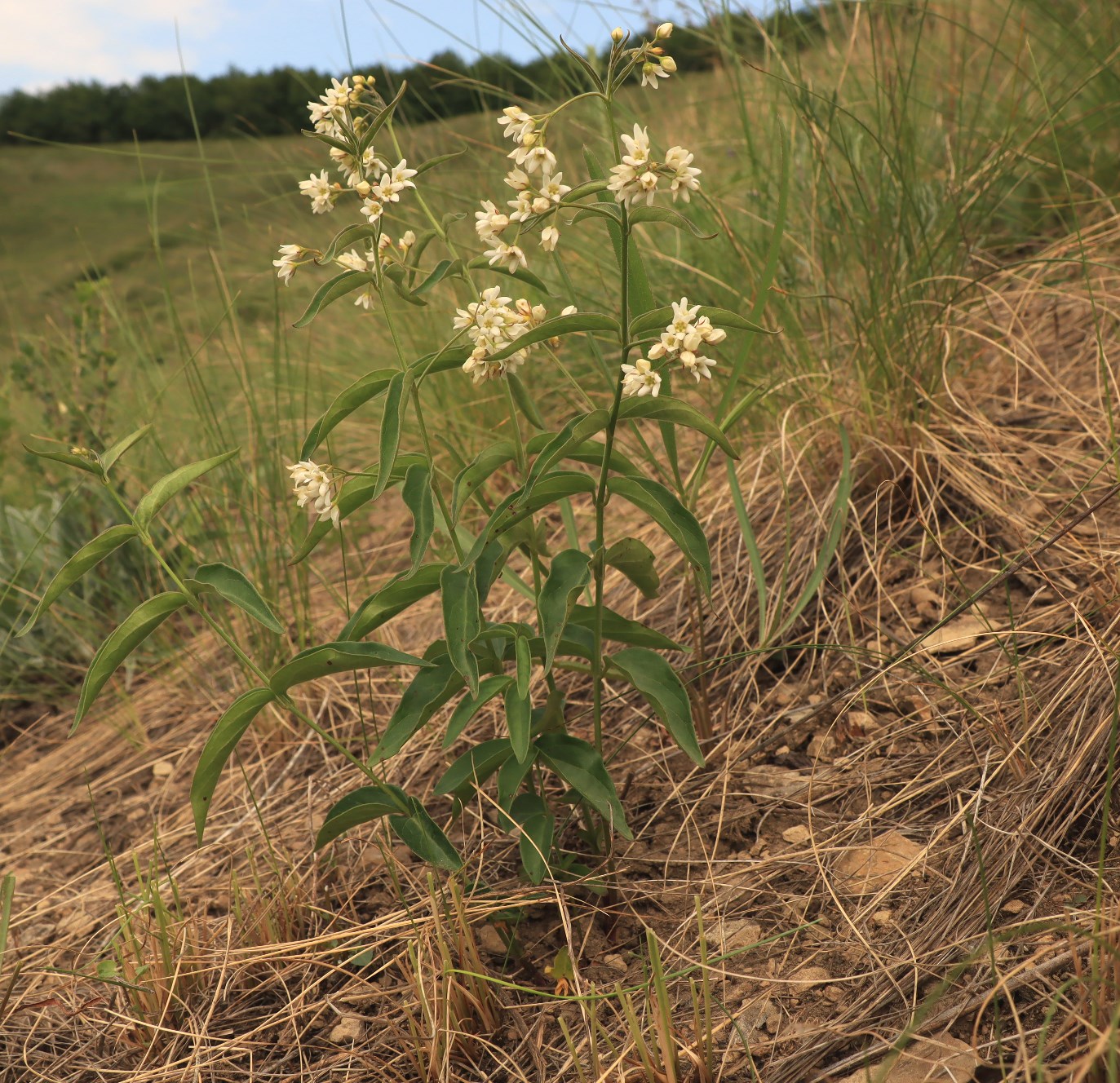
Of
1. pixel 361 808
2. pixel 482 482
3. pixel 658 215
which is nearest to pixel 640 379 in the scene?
pixel 658 215

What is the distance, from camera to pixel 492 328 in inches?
46.1

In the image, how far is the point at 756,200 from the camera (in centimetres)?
251

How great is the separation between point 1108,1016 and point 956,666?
0.76m

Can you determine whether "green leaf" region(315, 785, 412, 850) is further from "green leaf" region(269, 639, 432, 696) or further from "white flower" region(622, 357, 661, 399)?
"white flower" region(622, 357, 661, 399)

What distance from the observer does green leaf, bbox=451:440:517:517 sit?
3.97 ft

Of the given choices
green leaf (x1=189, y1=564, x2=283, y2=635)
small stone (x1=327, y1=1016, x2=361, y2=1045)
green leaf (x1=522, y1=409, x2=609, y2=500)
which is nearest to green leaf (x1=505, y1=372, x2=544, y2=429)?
green leaf (x1=522, y1=409, x2=609, y2=500)

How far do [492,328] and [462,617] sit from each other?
0.36 meters

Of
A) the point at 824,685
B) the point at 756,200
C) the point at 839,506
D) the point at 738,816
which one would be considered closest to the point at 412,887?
the point at 738,816

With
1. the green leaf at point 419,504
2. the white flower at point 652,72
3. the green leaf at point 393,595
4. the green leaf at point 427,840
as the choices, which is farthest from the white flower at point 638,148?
the green leaf at point 427,840

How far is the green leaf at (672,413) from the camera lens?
115 centimetres

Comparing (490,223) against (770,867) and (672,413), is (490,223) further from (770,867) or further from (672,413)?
(770,867)

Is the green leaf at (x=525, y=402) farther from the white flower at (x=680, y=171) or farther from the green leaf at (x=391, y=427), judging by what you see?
the white flower at (x=680, y=171)

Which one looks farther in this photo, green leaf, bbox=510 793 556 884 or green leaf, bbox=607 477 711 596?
green leaf, bbox=510 793 556 884

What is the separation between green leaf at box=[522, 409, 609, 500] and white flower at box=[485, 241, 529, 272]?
0.72ft
